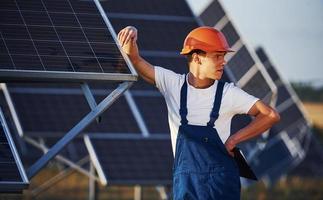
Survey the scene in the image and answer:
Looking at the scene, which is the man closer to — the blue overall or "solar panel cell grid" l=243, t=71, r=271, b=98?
the blue overall

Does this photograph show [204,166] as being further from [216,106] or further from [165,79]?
[165,79]

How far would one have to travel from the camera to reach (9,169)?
9516 millimetres

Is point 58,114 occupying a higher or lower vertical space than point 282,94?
lower

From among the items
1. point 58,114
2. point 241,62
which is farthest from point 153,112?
point 241,62

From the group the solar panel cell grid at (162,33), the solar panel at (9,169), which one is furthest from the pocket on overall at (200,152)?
the solar panel cell grid at (162,33)

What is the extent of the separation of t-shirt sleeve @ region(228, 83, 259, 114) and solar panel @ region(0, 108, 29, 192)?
6.07 feet

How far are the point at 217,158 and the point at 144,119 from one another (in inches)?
354

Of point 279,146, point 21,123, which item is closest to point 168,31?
point 21,123

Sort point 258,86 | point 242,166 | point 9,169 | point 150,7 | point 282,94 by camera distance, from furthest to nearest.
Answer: point 282,94, point 150,7, point 258,86, point 9,169, point 242,166

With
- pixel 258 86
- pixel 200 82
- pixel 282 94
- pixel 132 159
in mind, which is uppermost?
pixel 282 94

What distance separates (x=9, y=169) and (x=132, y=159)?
6952 mm

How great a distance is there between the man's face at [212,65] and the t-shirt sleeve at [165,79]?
21 cm

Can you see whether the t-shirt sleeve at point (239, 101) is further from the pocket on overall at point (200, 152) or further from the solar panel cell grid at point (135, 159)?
the solar panel cell grid at point (135, 159)

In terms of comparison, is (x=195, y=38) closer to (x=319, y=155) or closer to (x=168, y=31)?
(x=168, y=31)
